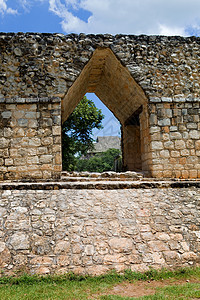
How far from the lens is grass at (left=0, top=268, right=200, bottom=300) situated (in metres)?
3.16

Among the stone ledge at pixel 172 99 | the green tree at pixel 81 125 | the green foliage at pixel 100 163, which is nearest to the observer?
the stone ledge at pixel 172 99

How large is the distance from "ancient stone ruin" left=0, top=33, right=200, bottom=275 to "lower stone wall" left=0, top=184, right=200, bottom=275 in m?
0.02

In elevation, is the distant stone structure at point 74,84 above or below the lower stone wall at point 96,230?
Answer: above

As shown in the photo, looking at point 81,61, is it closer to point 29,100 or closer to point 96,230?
point 29,100

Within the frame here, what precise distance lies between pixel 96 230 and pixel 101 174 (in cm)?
317

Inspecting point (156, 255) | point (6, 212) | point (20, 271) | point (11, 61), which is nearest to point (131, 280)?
point (156, 255)

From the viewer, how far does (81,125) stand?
17.3 metres

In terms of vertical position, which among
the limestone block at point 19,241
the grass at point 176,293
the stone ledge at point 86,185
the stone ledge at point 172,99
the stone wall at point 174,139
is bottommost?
the grass at point 176,293

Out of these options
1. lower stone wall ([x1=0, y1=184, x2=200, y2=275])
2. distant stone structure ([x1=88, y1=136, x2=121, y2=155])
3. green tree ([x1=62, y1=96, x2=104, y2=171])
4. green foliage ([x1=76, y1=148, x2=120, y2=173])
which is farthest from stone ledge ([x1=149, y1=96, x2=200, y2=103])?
distant stone structure ([x1=88, y1=136, x2=121, y2=155])

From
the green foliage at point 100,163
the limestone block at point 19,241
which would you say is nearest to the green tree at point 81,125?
the limestone block at point 19,241

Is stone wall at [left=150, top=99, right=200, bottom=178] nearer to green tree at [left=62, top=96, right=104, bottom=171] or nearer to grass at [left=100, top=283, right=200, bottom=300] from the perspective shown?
grass at [left=100, top=283, right=200, bottom=300]

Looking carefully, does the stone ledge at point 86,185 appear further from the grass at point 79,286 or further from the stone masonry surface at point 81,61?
the stone masonry surface at point 81,61

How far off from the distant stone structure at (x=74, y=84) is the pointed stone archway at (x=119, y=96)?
0.08 metres

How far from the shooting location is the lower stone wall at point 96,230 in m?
3.83
